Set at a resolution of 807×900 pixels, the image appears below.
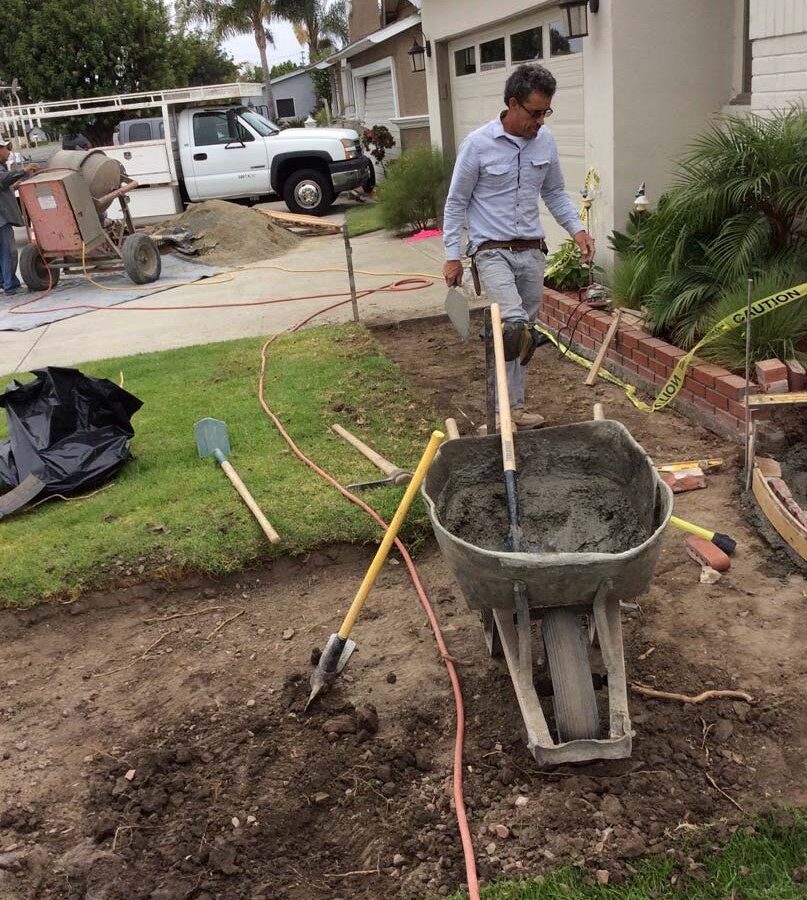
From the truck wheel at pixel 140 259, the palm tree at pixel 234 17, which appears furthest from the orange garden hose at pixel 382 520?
the palm tree at pixel 234 17

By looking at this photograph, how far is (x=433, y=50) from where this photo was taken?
12.9 metres

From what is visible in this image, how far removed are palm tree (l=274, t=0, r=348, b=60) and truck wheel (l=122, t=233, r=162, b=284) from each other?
3892 cm

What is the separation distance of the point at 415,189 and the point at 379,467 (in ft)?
30.3

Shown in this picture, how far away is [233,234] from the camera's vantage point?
14.0 metres

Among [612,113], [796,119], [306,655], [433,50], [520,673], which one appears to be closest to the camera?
[520,673]

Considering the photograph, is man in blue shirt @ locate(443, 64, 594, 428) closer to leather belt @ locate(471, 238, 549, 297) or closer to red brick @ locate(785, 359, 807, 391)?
leather belt @ locate(471, 238, 549, 297)

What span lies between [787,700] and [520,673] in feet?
3.19

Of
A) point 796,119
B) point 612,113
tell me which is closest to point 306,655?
point 796,119

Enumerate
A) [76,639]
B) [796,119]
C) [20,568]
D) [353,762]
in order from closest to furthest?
[353,762]
[76,639]
[20,568]
[796,119]

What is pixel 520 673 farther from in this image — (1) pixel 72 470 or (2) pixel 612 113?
(2) pixel 612 113

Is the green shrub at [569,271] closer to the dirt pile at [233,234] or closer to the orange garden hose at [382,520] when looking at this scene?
the orange garden hose at [382,520]

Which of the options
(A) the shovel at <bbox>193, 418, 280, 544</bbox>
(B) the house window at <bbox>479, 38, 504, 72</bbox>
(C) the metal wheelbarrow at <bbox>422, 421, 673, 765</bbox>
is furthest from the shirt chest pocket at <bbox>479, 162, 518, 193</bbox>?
(B) the house window at <bbox>479, 38, 504, 72</bbox>

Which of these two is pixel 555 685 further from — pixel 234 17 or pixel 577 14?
pixel 234 17

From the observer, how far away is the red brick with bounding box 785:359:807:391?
4660mm
